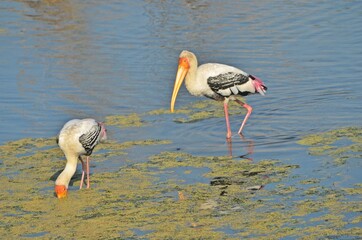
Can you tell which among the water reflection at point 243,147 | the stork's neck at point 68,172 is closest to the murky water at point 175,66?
the water reflection at point 243,147

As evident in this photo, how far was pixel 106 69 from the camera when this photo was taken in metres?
15.5

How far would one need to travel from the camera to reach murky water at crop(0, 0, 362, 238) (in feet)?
38.3

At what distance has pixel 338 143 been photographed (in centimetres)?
1095

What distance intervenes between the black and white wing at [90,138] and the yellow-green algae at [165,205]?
0.36 metres

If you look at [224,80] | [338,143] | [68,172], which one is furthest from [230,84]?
[68,172]

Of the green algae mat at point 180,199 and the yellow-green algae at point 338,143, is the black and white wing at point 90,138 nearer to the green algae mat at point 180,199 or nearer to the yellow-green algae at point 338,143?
the green algae mat at point 180,199

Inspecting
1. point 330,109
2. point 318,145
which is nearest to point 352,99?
point 330,109

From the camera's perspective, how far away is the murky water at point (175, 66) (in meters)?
11.7

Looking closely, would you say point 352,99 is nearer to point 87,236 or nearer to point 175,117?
point 175,117

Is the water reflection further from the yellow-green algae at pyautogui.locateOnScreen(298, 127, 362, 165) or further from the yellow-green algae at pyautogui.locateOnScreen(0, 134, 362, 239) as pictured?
the yellow-green algae at pyautogui.locateOnScreen(298, 127, 362, 165)

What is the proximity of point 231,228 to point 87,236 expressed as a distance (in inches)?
46.9

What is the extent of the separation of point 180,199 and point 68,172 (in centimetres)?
120

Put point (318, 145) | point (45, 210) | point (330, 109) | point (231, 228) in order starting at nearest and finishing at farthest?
point (231, 228)
point (45, 210)
point (318, 145)
point (330, 109)

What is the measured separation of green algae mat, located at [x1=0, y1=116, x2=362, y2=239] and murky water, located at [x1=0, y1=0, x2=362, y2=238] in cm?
22
